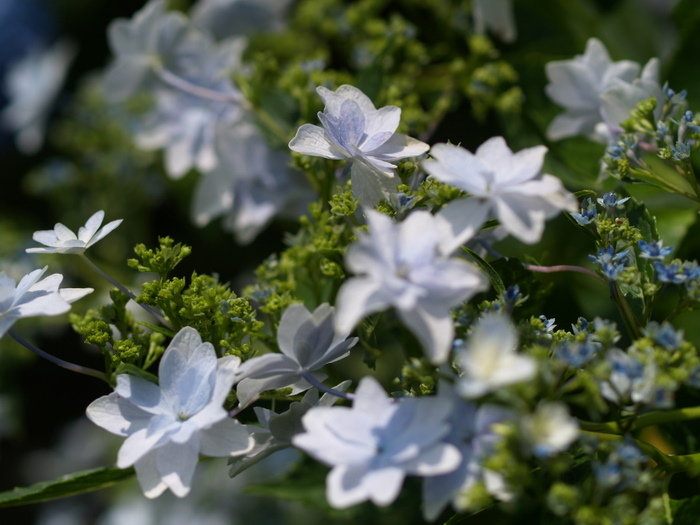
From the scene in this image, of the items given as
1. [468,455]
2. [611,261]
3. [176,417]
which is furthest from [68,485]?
[611,261]

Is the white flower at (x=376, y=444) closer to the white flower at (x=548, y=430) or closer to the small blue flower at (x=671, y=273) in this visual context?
the white flower at (x=548, y=430)

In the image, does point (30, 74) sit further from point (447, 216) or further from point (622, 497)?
point (622, 497)

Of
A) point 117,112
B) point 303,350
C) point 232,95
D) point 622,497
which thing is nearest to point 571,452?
point 622,497

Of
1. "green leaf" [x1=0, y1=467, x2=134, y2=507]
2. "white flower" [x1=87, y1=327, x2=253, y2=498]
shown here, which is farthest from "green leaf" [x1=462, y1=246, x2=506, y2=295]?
"green leaf" [x1=0, y1=467, x2=134, y2=507]

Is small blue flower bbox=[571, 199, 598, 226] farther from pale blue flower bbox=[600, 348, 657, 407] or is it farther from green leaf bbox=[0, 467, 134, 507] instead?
green leaf bbox=[0, 467, 134, 507]

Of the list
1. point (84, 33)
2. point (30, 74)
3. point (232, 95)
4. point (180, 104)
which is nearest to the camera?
point (232, 95)

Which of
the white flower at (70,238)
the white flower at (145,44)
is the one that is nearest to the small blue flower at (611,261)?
the white flower at (70,238)
